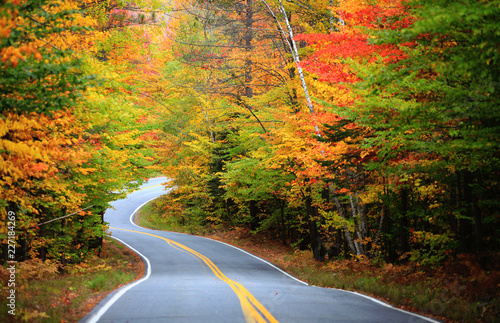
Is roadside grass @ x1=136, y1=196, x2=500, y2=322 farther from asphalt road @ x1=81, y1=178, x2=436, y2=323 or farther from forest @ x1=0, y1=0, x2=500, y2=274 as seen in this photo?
forest @ x1=0, y1=0, x2=500, y2=274

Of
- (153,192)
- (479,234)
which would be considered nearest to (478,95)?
(479,234)

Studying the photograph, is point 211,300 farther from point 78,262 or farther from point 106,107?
point 78,262

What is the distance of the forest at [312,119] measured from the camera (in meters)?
5.88

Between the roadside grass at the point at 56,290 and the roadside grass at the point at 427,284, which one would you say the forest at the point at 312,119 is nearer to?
the roadside grass at the point at 427,284

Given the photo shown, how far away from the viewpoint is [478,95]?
6355 mm

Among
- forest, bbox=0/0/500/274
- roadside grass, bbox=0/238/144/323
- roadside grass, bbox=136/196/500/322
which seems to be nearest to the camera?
forest, bbox=0/0/500/274

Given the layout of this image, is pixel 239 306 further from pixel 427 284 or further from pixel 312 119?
pixel 312 119

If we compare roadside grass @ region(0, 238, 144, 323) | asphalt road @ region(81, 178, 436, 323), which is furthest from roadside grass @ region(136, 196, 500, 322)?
roadside grass @ region(0, 238, 144, 323)

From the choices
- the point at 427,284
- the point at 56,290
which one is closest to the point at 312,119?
the point at 427,284

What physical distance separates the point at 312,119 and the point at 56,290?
9382mm

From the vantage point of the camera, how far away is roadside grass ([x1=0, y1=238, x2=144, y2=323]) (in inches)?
283

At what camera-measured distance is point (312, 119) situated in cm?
1336

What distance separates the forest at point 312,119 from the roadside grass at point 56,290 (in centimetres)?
126

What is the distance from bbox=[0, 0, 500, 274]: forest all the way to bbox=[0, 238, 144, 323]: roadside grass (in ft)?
4.14
